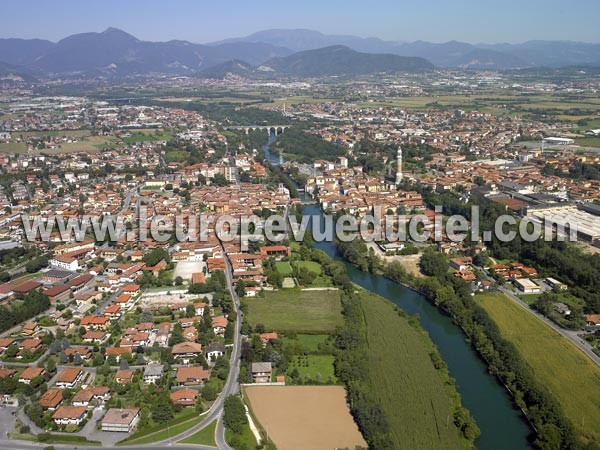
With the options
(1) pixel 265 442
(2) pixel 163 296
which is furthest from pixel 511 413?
(2) pixel 163 296

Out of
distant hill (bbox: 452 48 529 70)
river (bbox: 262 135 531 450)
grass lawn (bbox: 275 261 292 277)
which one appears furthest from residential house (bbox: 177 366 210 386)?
distant hill (bbox: 452 48 529 70)

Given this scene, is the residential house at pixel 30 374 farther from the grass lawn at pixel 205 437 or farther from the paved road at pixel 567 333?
the paved road at pixel 567 333

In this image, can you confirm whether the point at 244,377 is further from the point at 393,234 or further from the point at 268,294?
the point at 393,234

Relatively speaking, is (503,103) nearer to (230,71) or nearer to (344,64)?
(344,64)

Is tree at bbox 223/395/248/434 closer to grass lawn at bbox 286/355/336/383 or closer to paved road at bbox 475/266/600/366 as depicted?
grass lawn at bbox 286/355/336/383

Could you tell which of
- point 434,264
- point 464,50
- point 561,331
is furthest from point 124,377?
point 464,50
